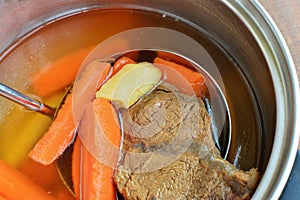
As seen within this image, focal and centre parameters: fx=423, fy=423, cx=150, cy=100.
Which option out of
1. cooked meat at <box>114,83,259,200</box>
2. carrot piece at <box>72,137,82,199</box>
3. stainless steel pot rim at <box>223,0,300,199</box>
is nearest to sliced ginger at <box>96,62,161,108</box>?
cooked meat at <box>114,83,259,200</box>

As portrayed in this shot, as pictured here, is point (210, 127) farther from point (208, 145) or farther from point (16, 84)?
point (16, 84)

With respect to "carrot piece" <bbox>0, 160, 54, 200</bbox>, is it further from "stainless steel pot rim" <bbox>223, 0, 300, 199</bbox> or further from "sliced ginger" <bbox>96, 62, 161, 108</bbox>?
"stainless steel pot rim" <bbox>223, 0, 300, 199</bbox>

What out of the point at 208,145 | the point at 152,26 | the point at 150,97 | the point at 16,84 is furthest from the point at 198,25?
the point at 16,84

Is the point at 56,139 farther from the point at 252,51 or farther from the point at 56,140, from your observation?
the point at 252,51

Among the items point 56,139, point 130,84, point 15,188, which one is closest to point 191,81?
point 130,84

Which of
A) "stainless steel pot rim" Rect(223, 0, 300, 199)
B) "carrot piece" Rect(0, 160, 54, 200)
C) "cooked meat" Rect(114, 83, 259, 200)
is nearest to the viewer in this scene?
"stainless steel pot rim" Rect(223, 0, 300, 199)

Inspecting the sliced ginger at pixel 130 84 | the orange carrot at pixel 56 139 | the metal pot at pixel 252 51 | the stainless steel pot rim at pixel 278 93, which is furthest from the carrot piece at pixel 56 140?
the stainless steel pot rim at pixel 278 93
